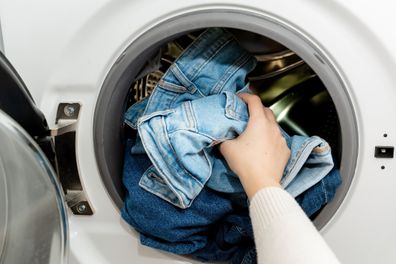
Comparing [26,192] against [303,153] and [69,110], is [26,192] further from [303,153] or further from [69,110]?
[303,153]

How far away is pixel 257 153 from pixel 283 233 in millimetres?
146

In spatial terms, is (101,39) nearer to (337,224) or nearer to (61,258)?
(61,258)

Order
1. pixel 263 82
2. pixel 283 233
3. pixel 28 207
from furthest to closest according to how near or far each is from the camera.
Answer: pixel 263 82 < pixel 28 207 < pixel 283 233

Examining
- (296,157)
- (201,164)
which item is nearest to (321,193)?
(296,157)

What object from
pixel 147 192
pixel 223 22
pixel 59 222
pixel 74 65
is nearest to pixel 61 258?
pixel 59 222

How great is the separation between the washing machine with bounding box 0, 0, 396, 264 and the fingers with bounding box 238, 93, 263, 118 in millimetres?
104

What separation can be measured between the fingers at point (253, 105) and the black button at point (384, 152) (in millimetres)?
167

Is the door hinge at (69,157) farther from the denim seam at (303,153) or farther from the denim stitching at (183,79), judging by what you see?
the denim seam at (303,153)

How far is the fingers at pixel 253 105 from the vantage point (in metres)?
0.76

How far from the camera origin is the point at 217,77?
818mm

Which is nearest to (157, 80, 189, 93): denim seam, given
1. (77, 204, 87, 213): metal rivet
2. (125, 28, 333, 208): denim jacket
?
(125, 28, 333, 208): denim jacket

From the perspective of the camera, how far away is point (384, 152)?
72 centimetres

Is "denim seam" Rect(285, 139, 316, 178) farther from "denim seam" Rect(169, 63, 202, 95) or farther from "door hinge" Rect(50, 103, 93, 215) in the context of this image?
"door hinge" Rect(50, 103, 93, 215)

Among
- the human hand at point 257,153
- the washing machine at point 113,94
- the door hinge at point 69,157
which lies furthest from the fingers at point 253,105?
the door hinge at point 69,157
